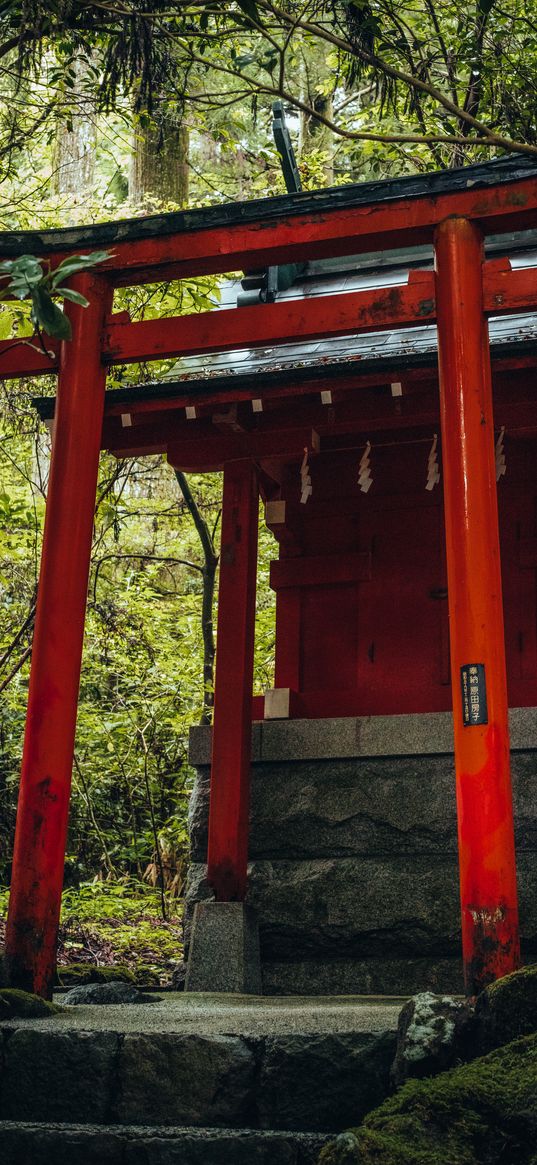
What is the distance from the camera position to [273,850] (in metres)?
7.70

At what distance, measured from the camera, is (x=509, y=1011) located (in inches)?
151

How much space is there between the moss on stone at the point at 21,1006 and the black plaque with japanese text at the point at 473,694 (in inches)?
89.0

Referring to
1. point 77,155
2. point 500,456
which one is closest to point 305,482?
point 500,456

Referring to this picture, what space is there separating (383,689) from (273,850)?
61.0 inches

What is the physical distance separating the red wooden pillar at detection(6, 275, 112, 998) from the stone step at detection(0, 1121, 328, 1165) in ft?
4.29

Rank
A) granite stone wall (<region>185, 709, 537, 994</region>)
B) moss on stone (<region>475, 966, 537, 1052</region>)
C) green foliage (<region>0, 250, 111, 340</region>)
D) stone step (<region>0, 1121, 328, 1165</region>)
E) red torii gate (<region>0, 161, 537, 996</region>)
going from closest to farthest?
stone step (<region>0, 1121, 328, 1165</region>)
moss on stone (<region>475, 966, 537, 1052</region>)
green foliage (<region>0, 250, 111, 340</region>)
red torii gate (<region>0, 161, 537, 996</region>)
granite stone wall (<region>185, 709, 537, 994</region>)

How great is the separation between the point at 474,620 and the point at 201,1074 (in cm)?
230

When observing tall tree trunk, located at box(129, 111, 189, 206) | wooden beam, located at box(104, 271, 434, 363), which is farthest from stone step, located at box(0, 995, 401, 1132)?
tall tree trunk, located at box(129, 111, 189, 206)

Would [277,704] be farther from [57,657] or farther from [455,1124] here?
[455,1124]

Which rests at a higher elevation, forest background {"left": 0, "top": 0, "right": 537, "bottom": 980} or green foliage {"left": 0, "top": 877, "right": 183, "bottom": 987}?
forest background {"left": 0, "top": 0, "right": 537, "bottom": 980}

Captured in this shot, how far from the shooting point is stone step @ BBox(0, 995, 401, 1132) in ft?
12.5

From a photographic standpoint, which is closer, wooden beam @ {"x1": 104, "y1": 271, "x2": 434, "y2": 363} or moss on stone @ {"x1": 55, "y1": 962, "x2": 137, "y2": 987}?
wooden beam @ {"x1": 104, "y1": 271, "x2": 434, "y2": 363}

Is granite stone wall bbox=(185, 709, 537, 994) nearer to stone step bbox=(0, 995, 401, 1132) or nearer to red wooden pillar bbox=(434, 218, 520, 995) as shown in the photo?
red wooden pillar bbox=(434, 218, 520, 995)

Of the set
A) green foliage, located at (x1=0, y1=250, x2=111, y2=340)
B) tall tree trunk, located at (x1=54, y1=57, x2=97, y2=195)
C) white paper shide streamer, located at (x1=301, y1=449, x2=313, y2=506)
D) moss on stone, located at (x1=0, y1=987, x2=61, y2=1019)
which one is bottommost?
moss on stone, located at (x1=0, y1=987, x2=61, y2=1019)
